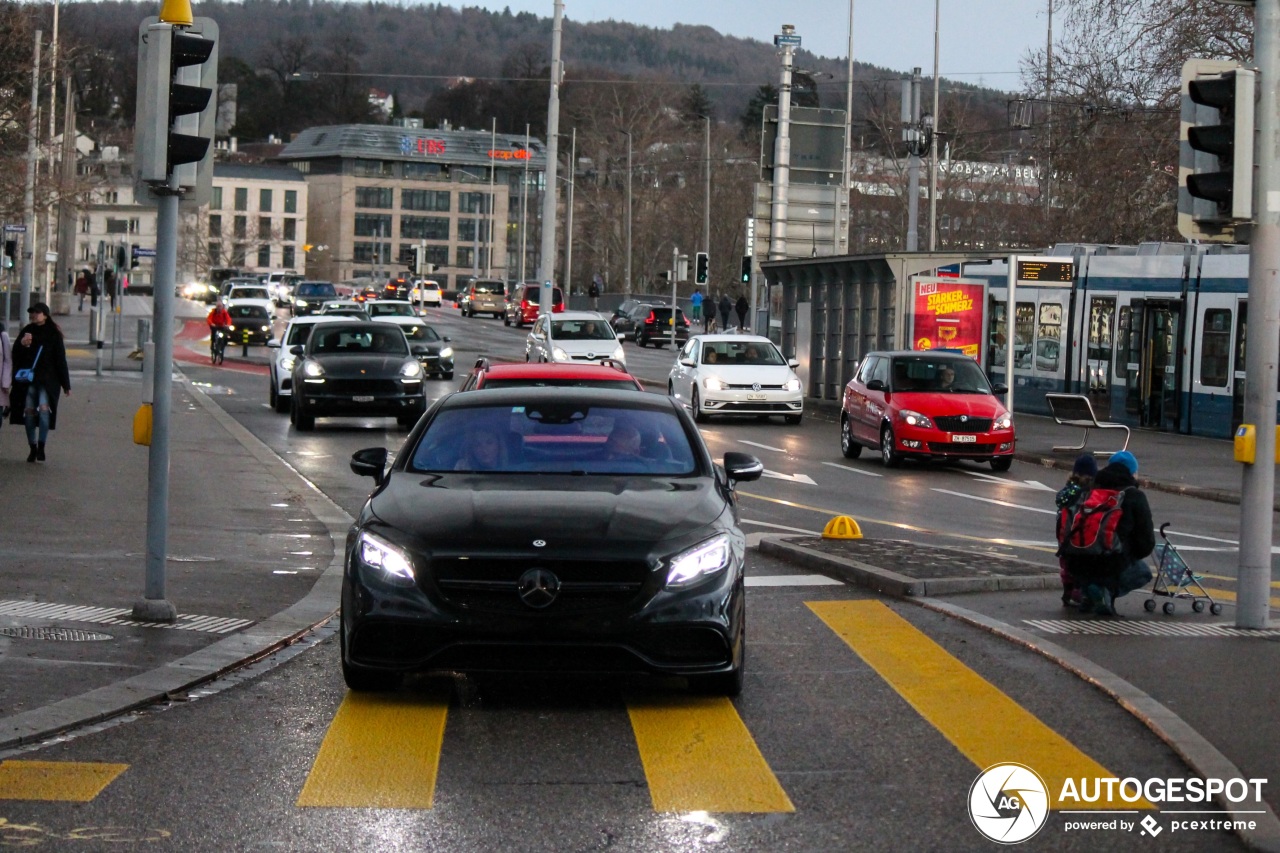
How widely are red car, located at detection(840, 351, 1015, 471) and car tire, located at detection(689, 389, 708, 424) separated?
6225 mm

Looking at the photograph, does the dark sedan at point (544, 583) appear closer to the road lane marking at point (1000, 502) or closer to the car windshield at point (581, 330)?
the road lane marking at point (1000, 502)

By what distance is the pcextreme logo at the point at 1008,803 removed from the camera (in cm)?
628

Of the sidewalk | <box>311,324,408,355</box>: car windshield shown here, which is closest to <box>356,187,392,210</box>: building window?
<box>311,324,408,355</box>: car windshield

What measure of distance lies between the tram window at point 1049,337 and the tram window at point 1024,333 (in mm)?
317

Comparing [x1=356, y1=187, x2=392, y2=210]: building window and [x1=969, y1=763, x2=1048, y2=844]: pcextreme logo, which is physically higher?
[x1=356, y1=187, x2=392, y2=210]: building window

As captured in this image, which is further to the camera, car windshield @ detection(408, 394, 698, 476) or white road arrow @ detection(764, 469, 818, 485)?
white road arrow @ detection(764, 469, 818, 485)

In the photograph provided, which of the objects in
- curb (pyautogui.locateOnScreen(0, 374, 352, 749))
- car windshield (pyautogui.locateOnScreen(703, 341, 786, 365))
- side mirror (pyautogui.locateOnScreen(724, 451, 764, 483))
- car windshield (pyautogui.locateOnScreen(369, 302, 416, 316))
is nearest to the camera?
curb (pyautogui.locateOnScreen(0, 374, 352, 749))

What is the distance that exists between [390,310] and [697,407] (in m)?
20.5

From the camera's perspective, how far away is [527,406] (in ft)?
31.8

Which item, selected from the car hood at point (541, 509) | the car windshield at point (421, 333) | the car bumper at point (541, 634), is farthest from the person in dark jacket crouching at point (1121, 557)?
the car windshield at point (421, 333)

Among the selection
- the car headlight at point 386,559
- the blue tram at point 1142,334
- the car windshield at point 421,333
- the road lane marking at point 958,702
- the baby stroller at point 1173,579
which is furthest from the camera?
the car windshield at point 421,333

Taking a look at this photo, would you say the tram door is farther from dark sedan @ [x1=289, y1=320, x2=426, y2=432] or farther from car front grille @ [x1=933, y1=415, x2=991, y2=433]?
dark sedan @ [x1=289, y1=320, x2=426, y2=432]

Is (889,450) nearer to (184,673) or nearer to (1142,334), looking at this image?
(1142,334)

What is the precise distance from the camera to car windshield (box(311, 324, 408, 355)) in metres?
→ 29.3
